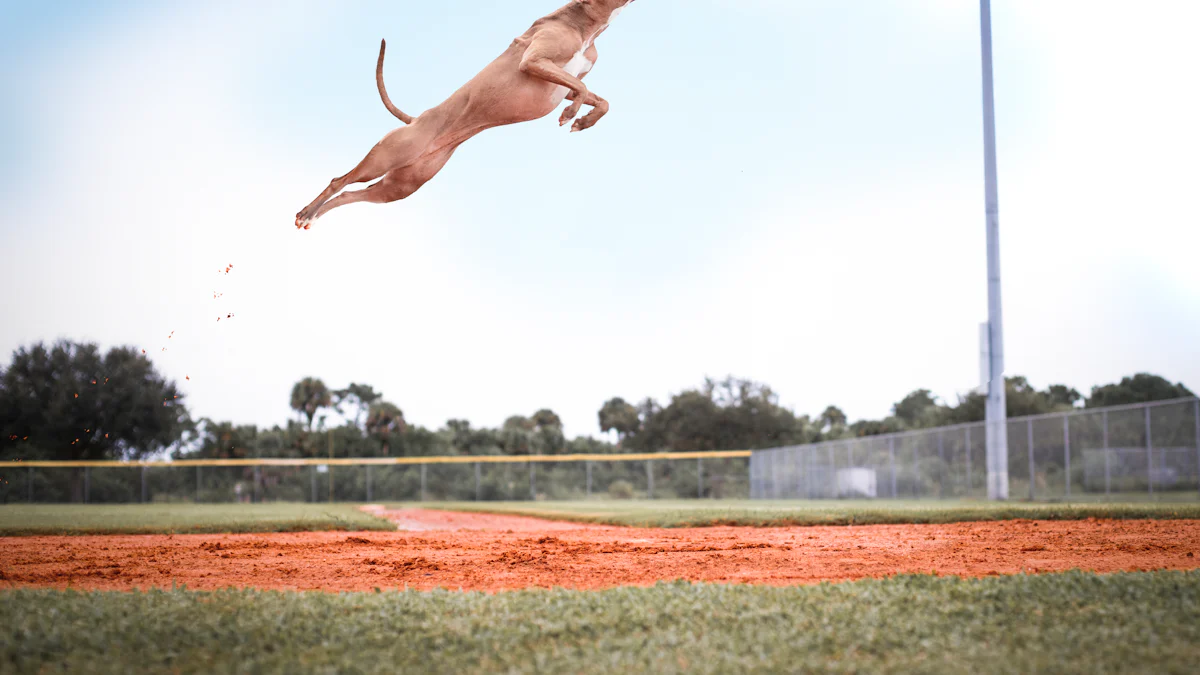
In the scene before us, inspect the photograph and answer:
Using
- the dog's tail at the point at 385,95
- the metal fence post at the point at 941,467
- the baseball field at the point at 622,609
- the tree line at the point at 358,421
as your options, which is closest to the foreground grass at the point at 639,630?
the baseball field at the point at 622,609

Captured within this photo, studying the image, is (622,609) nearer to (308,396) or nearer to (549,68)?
(549,68)

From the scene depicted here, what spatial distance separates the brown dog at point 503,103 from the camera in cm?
833

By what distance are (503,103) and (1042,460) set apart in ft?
79.1

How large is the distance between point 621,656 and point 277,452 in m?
56.0

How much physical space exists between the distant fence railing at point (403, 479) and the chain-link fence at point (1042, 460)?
620 cm

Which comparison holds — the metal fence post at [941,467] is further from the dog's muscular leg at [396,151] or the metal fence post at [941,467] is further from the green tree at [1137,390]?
the green tree at [1137,390]

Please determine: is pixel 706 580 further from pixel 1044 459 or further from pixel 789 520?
pixel 1044 459

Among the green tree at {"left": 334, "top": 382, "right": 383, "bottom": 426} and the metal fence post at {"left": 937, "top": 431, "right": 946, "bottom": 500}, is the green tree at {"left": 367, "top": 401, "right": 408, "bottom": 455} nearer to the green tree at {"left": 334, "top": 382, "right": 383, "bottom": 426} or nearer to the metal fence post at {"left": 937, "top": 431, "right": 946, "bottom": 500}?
the green tree at {"left": 334, "top": 382, "right": 383, "bottom": 426}

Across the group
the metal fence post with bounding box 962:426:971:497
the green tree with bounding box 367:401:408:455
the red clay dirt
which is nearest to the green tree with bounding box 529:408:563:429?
the green tree with bounding box 367:401:408:455

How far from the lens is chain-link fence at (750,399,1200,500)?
2295 centimetres

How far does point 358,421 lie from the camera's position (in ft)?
209

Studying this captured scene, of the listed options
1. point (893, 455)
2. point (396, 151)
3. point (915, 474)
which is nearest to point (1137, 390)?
point (893, 455)

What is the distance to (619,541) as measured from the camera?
1189cm

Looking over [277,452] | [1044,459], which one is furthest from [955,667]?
[277,452]
